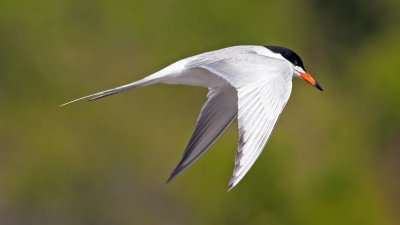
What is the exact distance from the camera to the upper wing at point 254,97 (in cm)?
483

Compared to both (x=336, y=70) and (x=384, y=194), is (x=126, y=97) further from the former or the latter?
(x=336, y=70)

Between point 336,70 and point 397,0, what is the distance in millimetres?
2443

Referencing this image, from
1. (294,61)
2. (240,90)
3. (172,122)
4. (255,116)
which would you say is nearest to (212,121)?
(294,61)

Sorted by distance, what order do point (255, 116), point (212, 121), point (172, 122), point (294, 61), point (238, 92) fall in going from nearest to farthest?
Answer: point (255, 116) < point (238, 92) < point (212, 121) < point (294, 61) < point (172, 122)

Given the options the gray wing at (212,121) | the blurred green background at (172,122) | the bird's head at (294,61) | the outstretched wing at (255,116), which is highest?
the outstretched wing at (255,116)

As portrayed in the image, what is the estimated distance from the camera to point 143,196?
43.5ft

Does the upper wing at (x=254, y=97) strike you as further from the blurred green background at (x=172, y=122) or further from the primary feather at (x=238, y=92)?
the blurred green background at (x=172, y=122)

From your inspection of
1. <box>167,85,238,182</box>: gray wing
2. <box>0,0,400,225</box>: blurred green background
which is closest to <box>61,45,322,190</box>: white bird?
<box>167,85,238,182</box>: gray wing

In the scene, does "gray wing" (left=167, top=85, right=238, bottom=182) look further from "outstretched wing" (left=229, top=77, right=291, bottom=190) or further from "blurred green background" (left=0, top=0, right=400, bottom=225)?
"blurred green background" (left=0, top=0, right=400, bottom=225)

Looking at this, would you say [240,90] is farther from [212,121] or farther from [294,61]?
[294,61]

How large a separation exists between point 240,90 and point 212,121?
814 mm

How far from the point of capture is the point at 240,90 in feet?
17.0

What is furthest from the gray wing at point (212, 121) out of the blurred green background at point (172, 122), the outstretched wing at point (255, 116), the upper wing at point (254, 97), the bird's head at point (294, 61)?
the blurred green background at point (172, 122)

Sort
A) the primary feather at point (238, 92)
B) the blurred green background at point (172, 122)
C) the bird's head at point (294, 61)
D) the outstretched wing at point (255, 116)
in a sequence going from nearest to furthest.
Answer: the outstretched wing at point (255, 116)
the primary feather at point (238, 92)
the bird's head at point (294, 61)
the blurred green background at point (172, 122)
